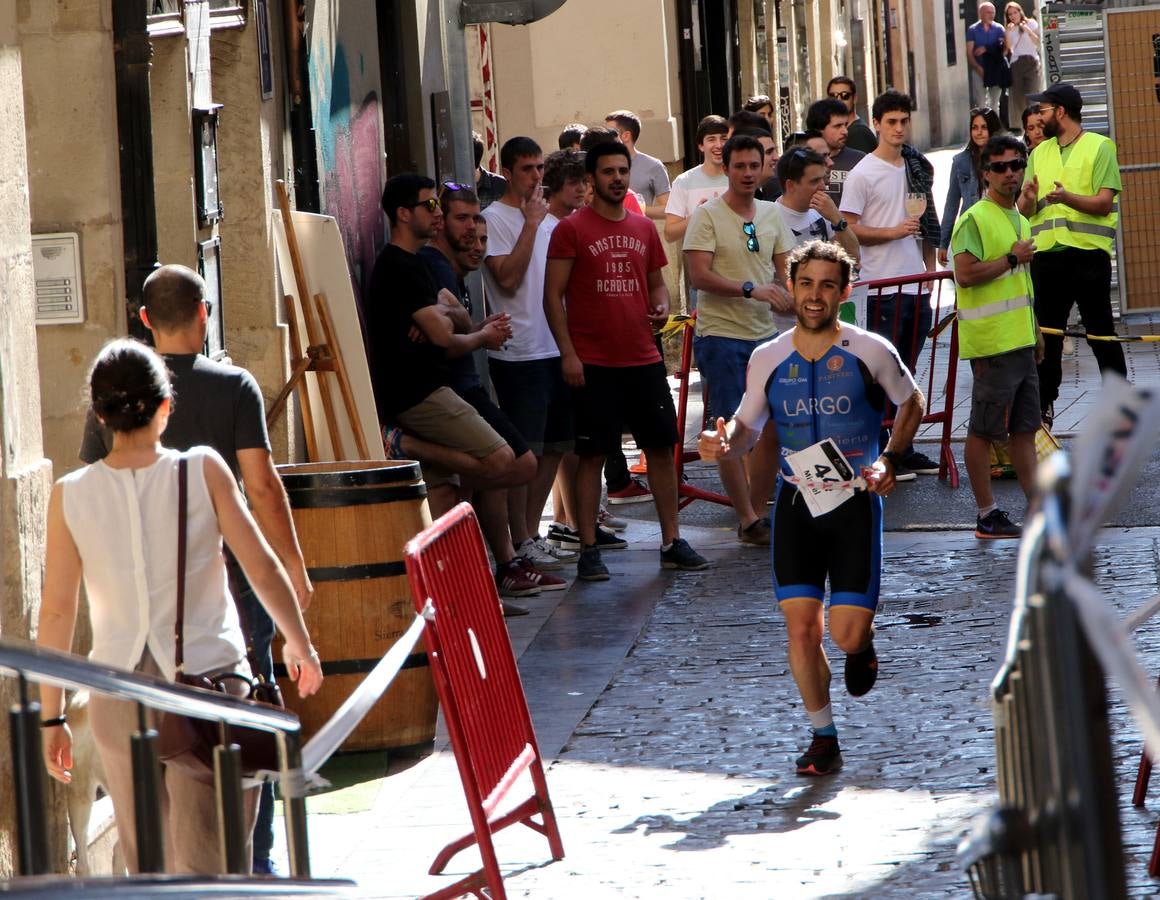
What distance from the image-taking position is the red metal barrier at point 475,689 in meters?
4.84

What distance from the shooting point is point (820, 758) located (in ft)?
20.6

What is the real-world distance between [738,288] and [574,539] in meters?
1.62

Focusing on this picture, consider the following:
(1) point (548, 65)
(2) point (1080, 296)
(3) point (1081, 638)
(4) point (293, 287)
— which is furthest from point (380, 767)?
Result: (1) point (548, 65)

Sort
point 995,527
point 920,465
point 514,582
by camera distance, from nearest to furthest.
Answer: point 514,582 → point 995,527 → point 920,465

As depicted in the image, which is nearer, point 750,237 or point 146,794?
point 146,794

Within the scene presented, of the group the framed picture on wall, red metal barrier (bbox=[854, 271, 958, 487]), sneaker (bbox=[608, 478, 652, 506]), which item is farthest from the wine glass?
the framed picture on wall

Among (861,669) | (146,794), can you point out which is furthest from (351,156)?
(146,794)

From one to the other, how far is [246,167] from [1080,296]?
645 centimetres

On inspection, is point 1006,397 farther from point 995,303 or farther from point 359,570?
point 359,570

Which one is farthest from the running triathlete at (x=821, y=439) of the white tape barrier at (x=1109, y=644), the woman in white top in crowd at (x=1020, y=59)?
the woman in white top in crowd at (x=1020, y=59)

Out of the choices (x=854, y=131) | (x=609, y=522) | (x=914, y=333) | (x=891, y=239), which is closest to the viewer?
(x=609, y=522)

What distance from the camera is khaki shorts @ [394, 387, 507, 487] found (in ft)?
27.9

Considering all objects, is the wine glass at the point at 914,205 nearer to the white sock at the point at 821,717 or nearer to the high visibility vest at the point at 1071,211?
the high visibility vest at the point at 1071,211

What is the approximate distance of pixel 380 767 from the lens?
22.2ft
